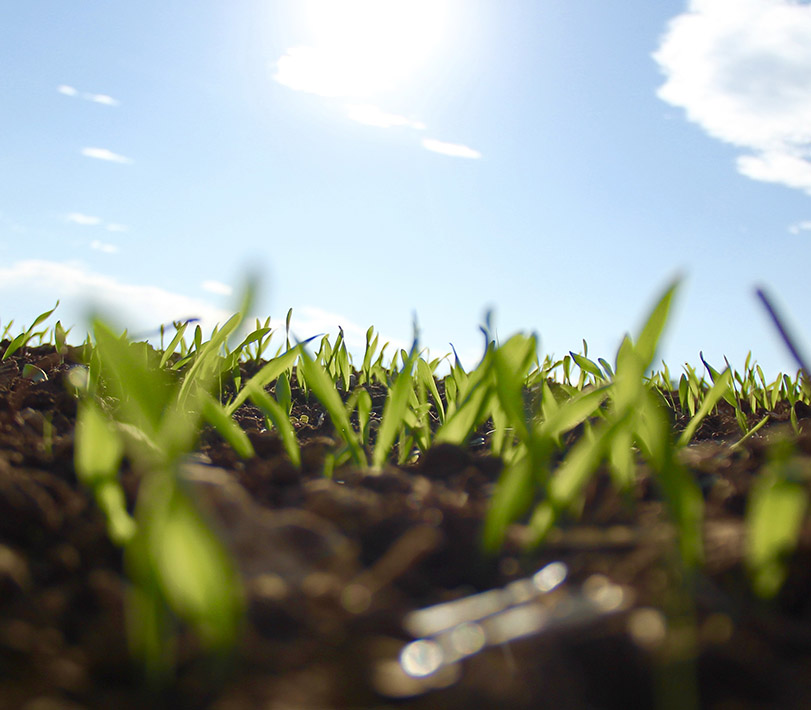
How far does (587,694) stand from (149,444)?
30.5 inches

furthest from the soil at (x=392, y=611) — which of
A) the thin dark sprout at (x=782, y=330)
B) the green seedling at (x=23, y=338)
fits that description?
the green seedling at (x=23, y=338)

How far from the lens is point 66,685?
0.47m

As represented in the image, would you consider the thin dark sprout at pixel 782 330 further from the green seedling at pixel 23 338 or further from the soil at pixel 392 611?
the green seedling at pixel 23 338

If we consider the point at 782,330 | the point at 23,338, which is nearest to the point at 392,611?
the point at 782,330

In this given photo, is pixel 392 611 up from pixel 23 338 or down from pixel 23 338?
down

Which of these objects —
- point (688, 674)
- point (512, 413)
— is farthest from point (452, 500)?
point (688, 674)

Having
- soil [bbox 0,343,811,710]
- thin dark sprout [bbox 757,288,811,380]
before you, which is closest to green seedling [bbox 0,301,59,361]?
soil [bbox 0,343,811,710]

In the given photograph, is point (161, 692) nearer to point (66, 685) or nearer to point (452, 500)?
point (66, 685)

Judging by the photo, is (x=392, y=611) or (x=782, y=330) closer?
(x=392, y=611)

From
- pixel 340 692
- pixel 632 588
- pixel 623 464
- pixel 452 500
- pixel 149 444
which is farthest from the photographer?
pixel 149 444

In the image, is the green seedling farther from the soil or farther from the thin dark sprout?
the thin dark sprout

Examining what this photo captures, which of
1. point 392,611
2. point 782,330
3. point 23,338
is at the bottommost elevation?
point 392,611

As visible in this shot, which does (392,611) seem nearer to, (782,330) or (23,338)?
(782,330)

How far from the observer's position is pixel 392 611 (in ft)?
1.75
